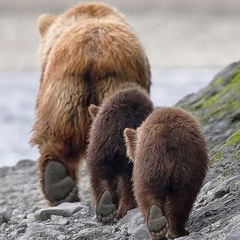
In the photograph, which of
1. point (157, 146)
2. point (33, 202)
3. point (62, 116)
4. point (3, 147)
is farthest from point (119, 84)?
point (3, 147)

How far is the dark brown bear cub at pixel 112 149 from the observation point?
7715 mm

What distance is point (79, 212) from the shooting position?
871cm

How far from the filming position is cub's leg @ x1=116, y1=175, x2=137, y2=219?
7.92m

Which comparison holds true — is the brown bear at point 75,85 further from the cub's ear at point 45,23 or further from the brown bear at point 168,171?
the brown bear at point 168,171

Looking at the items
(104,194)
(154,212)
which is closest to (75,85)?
(104,194)

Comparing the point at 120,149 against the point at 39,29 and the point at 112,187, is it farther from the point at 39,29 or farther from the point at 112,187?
the point at 39,29

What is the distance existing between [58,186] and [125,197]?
153cm

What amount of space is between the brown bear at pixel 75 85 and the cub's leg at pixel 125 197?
1.20 m

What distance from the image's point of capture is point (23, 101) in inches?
941

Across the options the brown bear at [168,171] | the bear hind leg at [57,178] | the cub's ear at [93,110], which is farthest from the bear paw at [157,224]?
the bear hind leg at [57,178]

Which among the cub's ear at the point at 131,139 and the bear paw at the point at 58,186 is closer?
the cub's ear at the point at 131,139

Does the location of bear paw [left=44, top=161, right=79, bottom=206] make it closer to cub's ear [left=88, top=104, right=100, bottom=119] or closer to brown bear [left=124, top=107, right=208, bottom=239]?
cub's ear [left=88, top=104, right=100, bottom=119]

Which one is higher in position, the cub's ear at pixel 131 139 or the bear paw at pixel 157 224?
the cub's ear at pixel 131 139

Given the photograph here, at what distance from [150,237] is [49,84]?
2.73m
